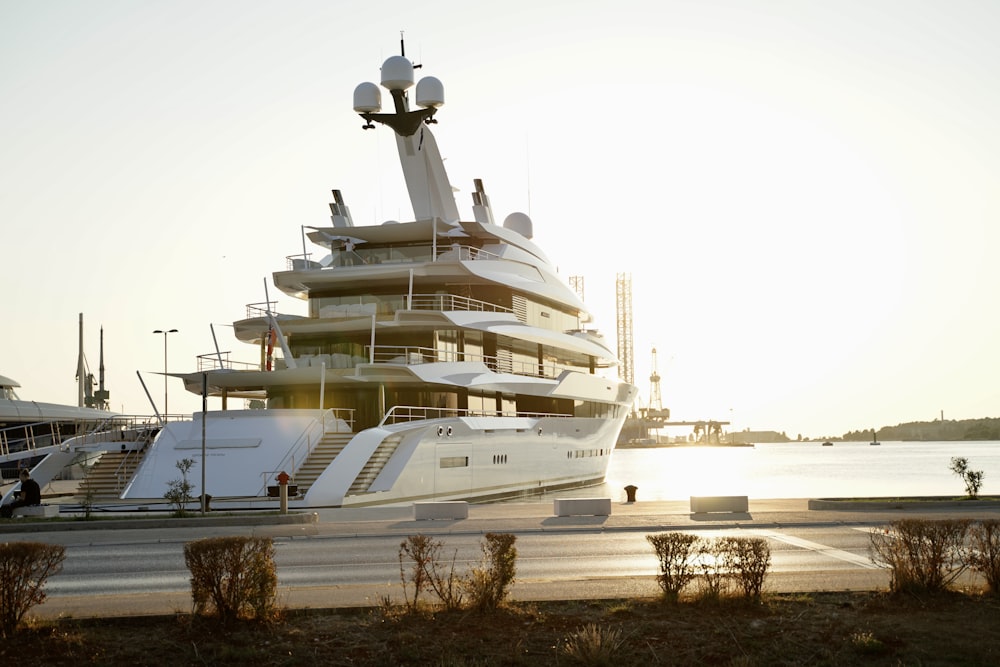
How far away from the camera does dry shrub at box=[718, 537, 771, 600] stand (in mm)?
10766

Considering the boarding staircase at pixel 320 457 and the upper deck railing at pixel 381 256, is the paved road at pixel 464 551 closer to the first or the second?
the boarding staircase at pixel 320 457

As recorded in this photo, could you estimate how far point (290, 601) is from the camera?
1155 cm

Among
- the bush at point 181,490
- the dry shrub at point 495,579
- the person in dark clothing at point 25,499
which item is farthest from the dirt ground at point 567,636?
the person in dark clothing at point 25,499

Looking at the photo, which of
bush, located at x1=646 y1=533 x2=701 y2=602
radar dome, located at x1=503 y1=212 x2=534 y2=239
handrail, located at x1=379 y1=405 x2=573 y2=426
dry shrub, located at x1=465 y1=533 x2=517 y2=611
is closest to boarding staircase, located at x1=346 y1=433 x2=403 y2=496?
handrail, located at x1=379 y1=405 x2=573 y2=426

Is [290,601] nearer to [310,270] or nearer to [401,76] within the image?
[310,270]

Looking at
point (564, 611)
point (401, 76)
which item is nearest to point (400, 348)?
point (401, 76)

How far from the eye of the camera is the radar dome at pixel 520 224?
51.1 metres

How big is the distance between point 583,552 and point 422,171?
26258 millimetres

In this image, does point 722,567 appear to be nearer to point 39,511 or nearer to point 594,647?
point 594,647

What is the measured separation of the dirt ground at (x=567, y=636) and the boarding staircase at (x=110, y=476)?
873 inches

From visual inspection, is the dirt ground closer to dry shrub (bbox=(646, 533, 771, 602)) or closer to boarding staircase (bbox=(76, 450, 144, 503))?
dry shrub (bbox=(646, 533, 771, 602))

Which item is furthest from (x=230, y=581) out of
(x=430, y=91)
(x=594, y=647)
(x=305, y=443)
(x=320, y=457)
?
(x=430, y=91)

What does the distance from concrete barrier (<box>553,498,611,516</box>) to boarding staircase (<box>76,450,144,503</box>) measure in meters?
14.4

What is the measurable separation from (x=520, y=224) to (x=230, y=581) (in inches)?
1654
